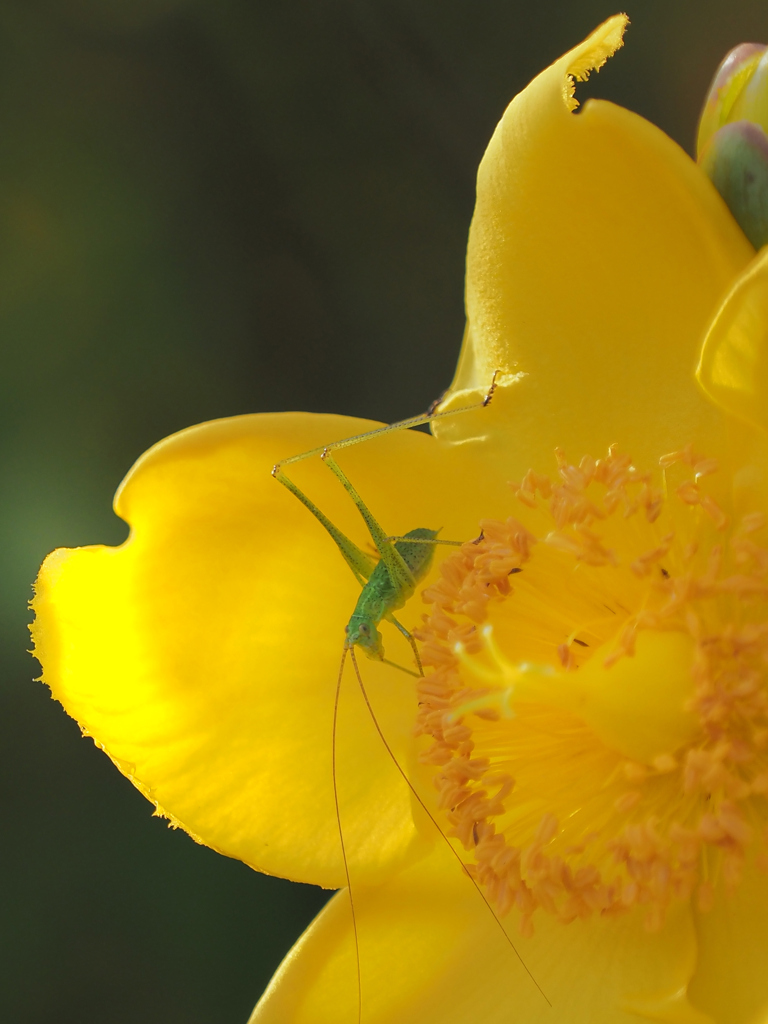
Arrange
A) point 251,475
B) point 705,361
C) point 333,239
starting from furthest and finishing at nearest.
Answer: point 333,239
point 251,475
point 705,361

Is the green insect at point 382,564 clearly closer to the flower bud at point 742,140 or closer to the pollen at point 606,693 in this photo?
the pollen at point 606,693

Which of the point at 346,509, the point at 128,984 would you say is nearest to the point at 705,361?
the point at 346,509

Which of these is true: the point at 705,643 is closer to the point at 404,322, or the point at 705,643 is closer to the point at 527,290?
the point at 527,290

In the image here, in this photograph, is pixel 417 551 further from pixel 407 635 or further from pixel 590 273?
pixel 590 273

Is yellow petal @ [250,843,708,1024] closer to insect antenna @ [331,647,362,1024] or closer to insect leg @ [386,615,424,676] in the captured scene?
insect antenna @ [331,647,362,1024]

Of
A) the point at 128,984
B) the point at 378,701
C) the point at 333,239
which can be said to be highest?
the point at 333,239

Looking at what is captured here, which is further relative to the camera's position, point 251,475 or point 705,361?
point 251,475

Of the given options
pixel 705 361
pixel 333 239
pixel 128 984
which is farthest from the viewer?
pixel 333 239

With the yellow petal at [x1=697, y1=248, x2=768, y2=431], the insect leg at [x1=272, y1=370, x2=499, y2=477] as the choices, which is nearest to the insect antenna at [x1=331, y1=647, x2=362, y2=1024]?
the insect leg at [x1=272, y1=370, x2=499, y2=477]
